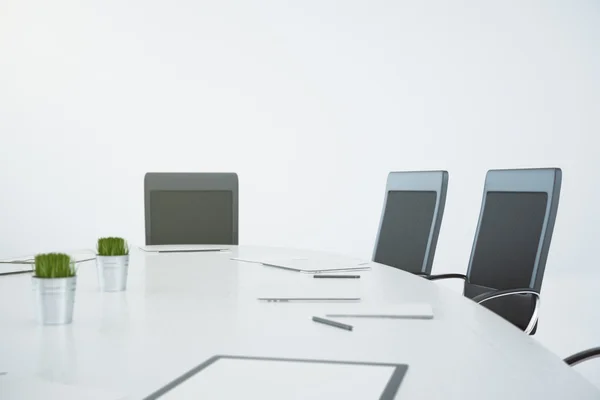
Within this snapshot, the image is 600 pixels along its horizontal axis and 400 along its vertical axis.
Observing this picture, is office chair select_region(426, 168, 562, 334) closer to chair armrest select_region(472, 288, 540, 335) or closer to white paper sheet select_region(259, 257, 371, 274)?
chair armrest select_region(472, 288, 540, 335)

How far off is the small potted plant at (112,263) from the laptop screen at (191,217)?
2013 millimetres

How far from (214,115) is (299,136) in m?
0.82

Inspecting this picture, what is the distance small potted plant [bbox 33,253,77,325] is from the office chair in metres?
1.56

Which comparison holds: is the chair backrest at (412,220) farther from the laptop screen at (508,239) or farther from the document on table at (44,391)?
the document on table at (44,391)

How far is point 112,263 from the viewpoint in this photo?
1887 millimetres

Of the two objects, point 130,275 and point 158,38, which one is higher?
point 158,38

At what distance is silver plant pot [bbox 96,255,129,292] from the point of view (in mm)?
1881

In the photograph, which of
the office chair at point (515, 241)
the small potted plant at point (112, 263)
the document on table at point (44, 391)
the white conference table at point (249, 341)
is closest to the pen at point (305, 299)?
the white conference table at point (249, 341)

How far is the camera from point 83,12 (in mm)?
6410

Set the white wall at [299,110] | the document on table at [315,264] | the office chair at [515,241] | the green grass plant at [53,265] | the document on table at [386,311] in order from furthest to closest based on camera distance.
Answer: the white wall at [299,110] < the office chair at [515,241] < the document on table at [315,264] < the document on table at [386,311] < the green grass plant at [53,265]

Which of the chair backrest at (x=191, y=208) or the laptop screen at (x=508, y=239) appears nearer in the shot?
the laptop screen at (x=508, y=239)

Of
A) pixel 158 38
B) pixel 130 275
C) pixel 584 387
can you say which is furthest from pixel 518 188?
pixel 158 38

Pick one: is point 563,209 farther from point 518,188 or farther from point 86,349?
point 86,349

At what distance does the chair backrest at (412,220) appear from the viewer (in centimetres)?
338
